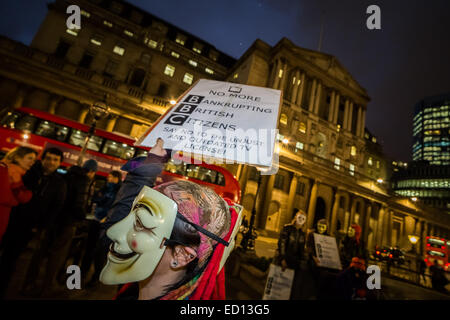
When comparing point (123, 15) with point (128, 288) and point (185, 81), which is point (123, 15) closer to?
point (185, 81)

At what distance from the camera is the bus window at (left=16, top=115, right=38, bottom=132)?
9.29m

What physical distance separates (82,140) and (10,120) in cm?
289

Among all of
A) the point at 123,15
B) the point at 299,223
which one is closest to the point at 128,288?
the point at 299,223

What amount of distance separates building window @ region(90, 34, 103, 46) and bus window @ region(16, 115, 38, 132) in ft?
66.0

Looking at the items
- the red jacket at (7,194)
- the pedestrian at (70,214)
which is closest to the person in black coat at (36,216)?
the pedestrian at (70,214)

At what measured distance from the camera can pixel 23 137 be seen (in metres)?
9.25

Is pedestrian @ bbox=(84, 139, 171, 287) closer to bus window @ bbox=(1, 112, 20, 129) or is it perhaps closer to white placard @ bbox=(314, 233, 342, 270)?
white placard @ bbox=(314, 233, 342, 270)

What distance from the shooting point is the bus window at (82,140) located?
1012cm

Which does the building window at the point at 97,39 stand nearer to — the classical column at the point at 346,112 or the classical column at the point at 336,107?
the classical column at the point at 336,107

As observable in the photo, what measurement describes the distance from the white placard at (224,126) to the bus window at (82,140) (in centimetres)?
1036

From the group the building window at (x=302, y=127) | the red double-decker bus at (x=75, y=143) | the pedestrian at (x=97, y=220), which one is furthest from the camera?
the building window at (x=302, y=127)

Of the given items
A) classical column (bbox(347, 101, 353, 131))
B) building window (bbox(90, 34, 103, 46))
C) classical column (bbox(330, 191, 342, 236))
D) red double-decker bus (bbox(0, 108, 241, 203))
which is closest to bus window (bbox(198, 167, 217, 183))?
red double-decker bus (bbox(0, 108, 241, 203))

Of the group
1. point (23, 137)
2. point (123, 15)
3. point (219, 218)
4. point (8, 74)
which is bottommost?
point (219, 218)
